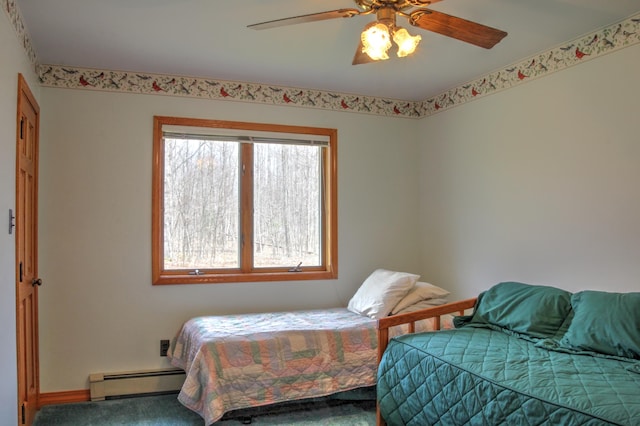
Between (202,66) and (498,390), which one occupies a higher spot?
(202,66)

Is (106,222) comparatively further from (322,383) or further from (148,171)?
(322,383)

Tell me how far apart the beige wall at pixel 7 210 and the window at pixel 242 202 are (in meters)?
1.17

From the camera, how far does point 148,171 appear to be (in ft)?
11.5

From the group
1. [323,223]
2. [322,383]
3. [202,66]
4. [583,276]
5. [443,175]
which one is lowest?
[322,383]

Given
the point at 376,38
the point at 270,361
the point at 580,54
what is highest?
the point at 580,54

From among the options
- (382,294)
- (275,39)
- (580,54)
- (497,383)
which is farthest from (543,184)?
(275,39)

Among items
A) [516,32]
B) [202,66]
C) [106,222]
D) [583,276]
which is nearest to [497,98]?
[516,32]

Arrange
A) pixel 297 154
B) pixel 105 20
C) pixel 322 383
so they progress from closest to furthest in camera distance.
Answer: pixel 105 20 < pixel 322 383 < pixel 297 154

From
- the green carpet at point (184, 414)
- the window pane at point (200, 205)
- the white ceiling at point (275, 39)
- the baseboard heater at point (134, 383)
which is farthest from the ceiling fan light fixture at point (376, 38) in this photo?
the baseboard heater at point (134, 383)

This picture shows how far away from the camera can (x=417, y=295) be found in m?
3.40

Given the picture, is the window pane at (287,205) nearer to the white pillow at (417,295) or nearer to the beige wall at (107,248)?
the beige wall at (107,248)

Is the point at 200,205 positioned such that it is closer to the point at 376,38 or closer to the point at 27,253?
the point at 27,253

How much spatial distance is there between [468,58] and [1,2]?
2.60 meters

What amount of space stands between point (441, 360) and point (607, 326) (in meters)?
0.78
